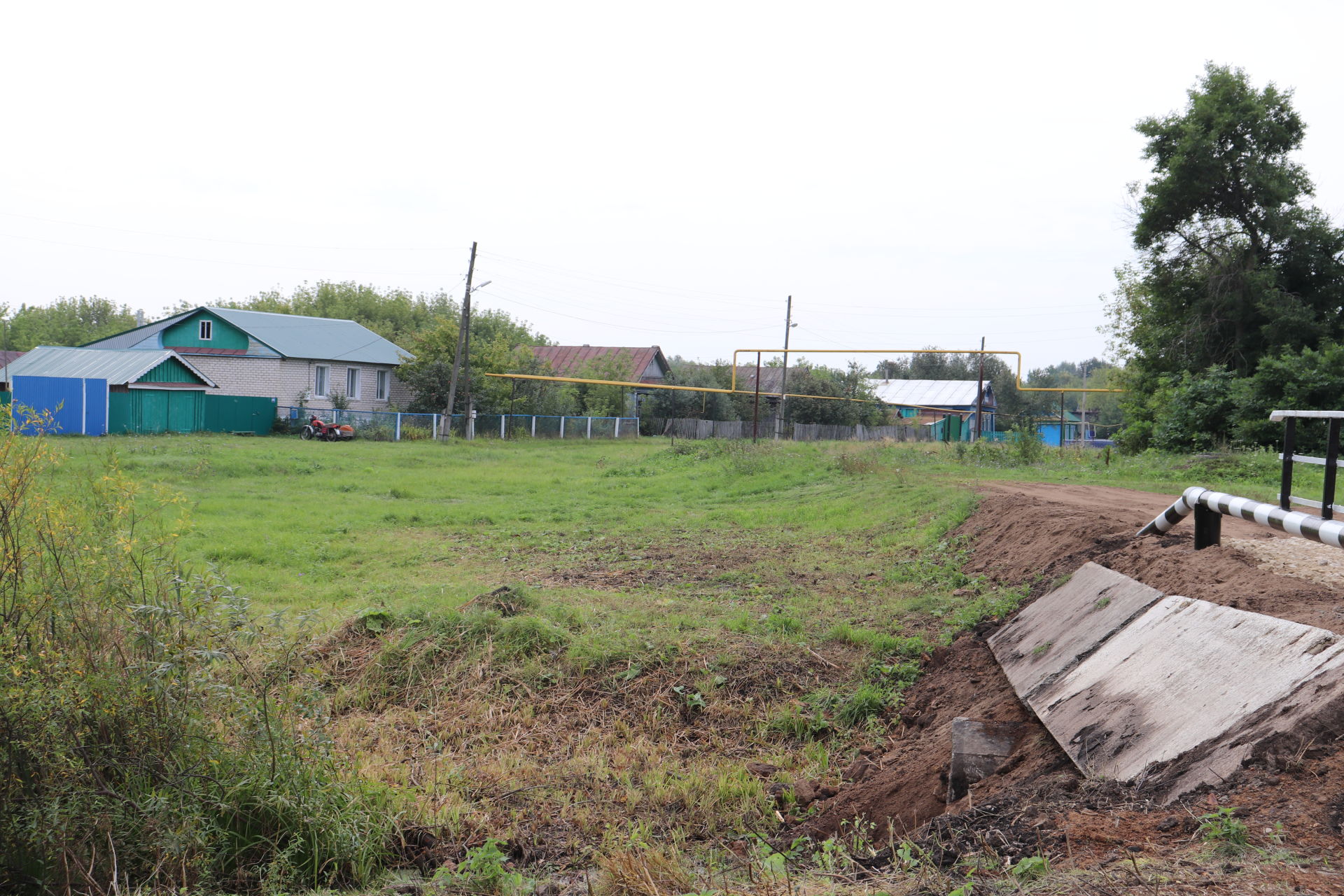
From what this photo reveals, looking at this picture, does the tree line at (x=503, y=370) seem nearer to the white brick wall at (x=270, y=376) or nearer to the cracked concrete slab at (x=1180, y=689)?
the white brick wall at (x=270, y=376)

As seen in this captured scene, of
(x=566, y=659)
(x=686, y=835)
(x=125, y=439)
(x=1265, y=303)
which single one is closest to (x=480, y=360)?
(x=125, y=439)

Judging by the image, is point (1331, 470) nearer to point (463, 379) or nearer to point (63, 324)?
point (463, 379)

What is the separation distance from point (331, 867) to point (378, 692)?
2.83m

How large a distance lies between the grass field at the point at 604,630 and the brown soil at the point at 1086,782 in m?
0.41

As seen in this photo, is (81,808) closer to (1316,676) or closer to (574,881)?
(574,881)

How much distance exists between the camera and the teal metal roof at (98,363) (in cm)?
3134

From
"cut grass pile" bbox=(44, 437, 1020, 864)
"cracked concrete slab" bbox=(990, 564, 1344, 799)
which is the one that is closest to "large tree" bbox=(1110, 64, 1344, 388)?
"cut grass pile" bbox=(44, 437, 1020, 864)

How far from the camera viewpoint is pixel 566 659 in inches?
273

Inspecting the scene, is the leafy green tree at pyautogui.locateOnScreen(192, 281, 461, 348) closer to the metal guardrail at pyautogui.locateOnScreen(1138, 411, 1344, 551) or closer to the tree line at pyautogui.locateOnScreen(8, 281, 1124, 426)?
the tree line at pyautogui.locateOnScreen(8, 281, 1124, 426)

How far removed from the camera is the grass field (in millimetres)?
5008

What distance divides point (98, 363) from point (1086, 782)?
37424 millimetres

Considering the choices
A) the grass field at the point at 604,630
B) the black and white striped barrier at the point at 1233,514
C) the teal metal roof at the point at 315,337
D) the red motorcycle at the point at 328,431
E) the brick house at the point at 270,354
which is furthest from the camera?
the teal metal roof at the point at 315,337

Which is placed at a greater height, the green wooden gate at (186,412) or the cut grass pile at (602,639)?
the green wooden gate at (186,412)

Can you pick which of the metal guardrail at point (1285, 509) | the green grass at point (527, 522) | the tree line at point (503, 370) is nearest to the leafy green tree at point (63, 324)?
the tree line at point (503, 370)
